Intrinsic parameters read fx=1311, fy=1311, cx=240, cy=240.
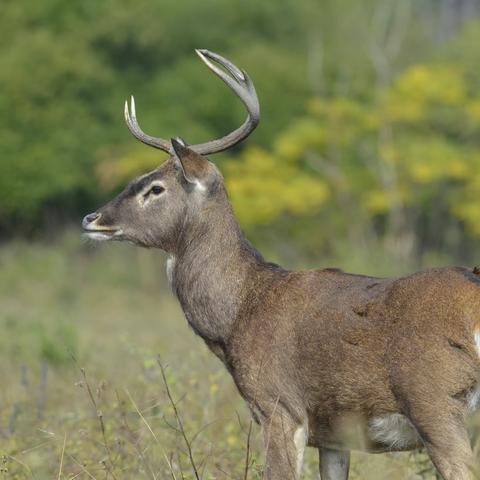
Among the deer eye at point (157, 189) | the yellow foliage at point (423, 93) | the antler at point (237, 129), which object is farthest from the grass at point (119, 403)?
the yellow foliage at point (423, 93)

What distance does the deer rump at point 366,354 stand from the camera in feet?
18.0

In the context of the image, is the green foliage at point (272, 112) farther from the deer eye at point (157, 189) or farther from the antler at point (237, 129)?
the deer eye at point (157, 189)

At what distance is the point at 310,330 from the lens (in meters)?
6.06

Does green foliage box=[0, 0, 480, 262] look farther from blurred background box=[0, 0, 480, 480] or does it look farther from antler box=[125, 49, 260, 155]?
antler box=[125, 49, 260, 155]

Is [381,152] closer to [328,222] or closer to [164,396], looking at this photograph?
[328,222]

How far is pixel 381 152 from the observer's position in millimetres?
25203

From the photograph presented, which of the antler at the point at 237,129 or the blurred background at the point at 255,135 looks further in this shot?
the blurred background at the point at 255,135

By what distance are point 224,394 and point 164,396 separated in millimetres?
1080

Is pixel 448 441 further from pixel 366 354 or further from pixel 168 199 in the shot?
pixel 168 199

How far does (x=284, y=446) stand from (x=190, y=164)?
1586 mm

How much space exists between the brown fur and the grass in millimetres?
305

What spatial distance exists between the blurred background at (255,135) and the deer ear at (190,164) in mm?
14318

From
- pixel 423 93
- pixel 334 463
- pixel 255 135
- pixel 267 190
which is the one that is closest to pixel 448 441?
pixel 334 463

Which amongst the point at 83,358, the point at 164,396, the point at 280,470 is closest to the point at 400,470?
the point at 280,470
